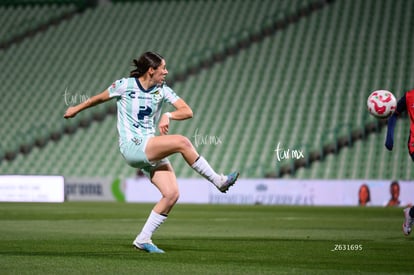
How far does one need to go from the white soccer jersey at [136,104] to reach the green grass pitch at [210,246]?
1.32 m

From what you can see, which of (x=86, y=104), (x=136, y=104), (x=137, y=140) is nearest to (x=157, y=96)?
(x=136, y=104)

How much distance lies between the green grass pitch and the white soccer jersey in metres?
1.32

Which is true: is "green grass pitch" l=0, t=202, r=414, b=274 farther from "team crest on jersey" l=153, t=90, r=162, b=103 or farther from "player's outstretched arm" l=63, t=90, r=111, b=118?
"team crest on jersey" l=153, t=90, r=162, b=103

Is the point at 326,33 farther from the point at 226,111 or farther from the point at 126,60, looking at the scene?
the point at 126,60

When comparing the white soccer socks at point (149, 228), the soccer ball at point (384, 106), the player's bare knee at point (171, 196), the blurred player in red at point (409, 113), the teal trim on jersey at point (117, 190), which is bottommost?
the white soccer socks at point (149, 228)

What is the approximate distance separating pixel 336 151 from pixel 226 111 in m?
4.72

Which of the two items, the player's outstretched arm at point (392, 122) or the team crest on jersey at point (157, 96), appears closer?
the team crest on jersey at point (157, 96)

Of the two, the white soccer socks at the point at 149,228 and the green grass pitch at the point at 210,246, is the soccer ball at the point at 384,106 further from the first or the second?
the white soccer socks at the point at 149,228

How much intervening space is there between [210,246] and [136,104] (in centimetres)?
200

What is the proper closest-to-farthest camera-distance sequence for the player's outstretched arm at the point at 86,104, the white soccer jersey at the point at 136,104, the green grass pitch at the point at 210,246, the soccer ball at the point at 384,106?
1. the green grass pitch at the point at 210,246
2. the player's outstretched arm at the point at 86,104
3. the white soccer jersey at the point at 136,104
4. the soccer ball at the point at 384,106

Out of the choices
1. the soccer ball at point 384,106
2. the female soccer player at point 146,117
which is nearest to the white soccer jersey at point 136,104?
the female soccer player at point 146,117

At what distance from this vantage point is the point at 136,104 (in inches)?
392

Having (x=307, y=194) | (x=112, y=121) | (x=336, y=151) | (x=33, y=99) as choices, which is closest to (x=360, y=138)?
(x=336, y=151)

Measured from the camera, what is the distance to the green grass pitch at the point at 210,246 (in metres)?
8.15
